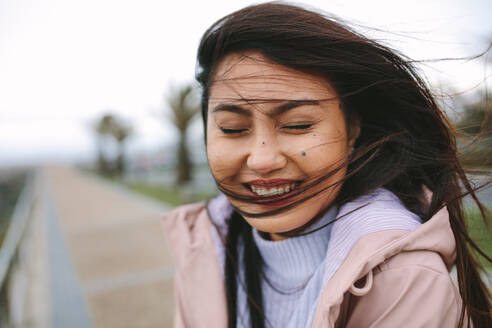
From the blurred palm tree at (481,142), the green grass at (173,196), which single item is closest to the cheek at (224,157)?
the blurred palm tree at (481,142)

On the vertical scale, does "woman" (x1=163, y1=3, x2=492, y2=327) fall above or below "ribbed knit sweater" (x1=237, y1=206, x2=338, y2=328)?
above

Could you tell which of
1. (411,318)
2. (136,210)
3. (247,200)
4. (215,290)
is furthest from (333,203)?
(136,210)

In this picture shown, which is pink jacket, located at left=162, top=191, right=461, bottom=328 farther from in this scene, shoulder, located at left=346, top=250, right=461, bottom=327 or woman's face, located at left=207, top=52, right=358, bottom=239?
woman's face, located at left=207, top=52, right=358, bottom=239

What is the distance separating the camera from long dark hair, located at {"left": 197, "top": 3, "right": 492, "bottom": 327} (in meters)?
1.06

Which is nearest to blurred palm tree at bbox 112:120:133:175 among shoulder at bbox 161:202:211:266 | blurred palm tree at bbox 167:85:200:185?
blurred palm tree at bbox 167:85:200:185

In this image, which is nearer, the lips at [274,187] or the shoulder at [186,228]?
the lips at [274,187]

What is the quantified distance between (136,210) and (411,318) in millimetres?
9093

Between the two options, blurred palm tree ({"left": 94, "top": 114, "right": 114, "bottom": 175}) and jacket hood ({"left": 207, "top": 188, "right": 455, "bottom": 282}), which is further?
blurred palm tree ({"left": 94, "top": 114, "right": 114, "bottom": 175})

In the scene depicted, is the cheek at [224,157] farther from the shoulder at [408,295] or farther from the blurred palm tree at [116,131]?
the blurred palm tree at [116,131]

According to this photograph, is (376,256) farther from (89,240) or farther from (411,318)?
(89,240)

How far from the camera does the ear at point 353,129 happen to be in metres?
1.20

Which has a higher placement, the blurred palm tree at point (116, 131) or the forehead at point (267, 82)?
the forehead at point (267, 82)

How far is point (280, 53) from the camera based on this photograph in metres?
1.06

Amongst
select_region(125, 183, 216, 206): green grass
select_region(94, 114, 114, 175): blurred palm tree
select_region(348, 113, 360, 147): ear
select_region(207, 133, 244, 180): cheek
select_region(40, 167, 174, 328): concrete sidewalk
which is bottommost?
select_region(94, 114, 114, 175): blurred palm tree
